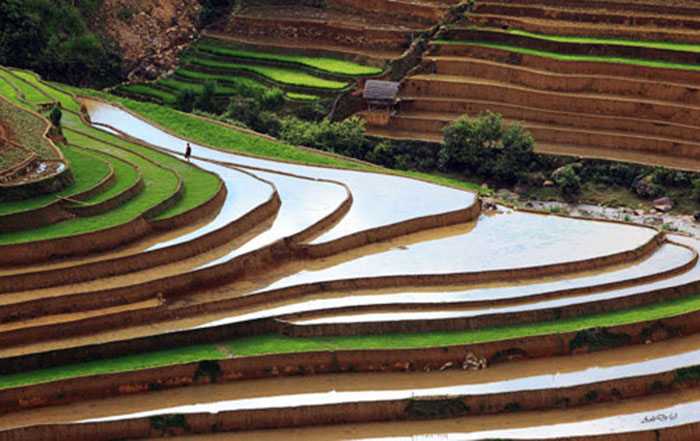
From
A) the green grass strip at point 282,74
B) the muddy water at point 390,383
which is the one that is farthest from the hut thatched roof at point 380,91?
the muddy water at point 390,383

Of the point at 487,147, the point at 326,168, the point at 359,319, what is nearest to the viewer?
the point at 359,319

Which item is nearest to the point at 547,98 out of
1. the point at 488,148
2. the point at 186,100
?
the point at 488,148

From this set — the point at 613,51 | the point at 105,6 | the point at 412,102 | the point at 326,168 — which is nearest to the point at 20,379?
the point at 326,168

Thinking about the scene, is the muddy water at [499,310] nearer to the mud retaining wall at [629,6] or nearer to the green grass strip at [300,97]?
the green grass strip at [300,97]

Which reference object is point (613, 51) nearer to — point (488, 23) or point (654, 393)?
point (488, 23)

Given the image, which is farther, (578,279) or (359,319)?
(578,279)

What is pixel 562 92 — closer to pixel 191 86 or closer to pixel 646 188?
pixel 646 188
